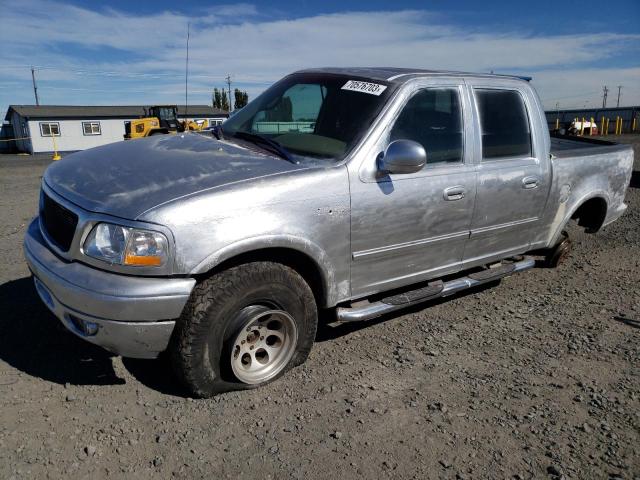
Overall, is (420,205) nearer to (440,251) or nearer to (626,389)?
(440,251)

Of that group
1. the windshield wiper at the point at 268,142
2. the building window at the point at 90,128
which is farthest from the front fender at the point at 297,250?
the building window at the point at 90,128

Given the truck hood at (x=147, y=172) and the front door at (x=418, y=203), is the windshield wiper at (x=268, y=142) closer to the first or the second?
the truck hood at (x=147, y=172)

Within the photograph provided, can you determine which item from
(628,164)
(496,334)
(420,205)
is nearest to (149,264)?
(420,205)

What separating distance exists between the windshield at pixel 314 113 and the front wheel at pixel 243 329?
944mm

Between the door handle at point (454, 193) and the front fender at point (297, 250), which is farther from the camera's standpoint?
the door handle at point (454, 193)

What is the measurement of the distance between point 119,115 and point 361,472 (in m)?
45.8

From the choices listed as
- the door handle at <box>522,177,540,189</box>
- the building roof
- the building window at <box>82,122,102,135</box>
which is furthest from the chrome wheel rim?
the building window at <box>82,122,102,135</box>

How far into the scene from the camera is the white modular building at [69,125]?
3819 cm

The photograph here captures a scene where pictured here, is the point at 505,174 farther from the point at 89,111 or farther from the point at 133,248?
the point at 89,111

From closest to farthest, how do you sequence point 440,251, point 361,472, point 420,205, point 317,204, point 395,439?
point 361,472, point 395,439, point 317,204, point 420,205, point 440,251

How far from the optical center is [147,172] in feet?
9.29

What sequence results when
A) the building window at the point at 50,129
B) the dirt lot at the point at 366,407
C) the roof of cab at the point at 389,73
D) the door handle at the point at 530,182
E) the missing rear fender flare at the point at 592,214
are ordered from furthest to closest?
1. the building window at the point at 50,129
2. the missing rear fender flare at the point at 592,214
3. the door handle at the point at 530,182
4. the roof of cab at the point at 389,73
5. the dirt lot at the point at 366,407

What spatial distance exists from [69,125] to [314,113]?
1670 inches

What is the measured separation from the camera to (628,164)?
17.1ft
